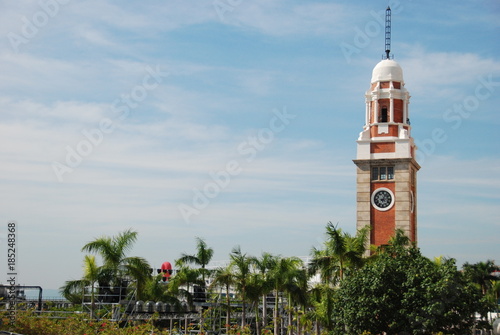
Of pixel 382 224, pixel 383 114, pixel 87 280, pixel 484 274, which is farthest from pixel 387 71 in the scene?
pixel 87 280

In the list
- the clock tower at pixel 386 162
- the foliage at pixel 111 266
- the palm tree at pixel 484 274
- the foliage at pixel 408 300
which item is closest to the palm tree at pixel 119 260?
the foliage at pixel 111 266

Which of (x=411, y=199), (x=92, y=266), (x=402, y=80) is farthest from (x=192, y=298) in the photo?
(x=402, y=80)

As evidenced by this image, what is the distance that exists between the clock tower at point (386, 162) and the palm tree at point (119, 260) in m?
28.8

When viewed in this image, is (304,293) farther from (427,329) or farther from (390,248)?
(427,329)

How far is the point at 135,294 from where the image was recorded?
34.7 metres

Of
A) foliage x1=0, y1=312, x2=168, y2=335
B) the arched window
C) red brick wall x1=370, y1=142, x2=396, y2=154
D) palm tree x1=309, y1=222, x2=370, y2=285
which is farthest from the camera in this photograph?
the arched window

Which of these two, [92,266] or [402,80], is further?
[402,80]

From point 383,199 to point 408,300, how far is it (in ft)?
91.3

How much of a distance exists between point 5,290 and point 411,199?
1439 inches

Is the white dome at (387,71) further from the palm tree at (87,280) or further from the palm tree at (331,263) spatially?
the palm tree at (87,280)

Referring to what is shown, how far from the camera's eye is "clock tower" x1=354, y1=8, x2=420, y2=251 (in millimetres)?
60250

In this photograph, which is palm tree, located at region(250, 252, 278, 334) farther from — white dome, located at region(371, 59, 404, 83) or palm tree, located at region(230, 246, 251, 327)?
white dome, located at region(371, 59, 404, 83)

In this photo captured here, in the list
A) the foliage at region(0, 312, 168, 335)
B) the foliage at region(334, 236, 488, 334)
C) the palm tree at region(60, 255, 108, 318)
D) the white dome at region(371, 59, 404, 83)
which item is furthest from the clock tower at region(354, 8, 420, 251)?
the foliage at region(0, 312, 168, 335)

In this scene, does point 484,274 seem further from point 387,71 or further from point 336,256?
point 336,256
